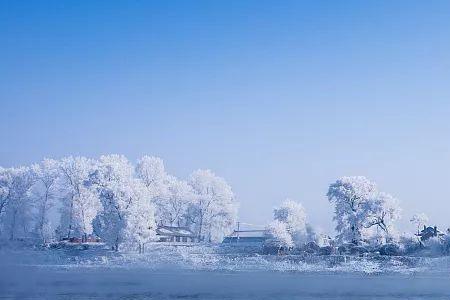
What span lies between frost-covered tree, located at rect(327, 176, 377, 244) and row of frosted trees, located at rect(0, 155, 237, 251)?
22325 millimetres

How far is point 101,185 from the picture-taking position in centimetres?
7556

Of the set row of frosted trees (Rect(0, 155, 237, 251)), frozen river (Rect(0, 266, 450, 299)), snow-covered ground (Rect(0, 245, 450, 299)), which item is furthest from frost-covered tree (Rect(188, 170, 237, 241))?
frozen river (Rect(0, 266, 450, 299))

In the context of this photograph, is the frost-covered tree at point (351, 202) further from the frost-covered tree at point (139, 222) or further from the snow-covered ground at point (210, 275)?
the frost-covered tree at point (139, 222)

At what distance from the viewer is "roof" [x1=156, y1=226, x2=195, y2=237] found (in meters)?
95.6

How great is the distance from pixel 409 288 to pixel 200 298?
16.0 metres

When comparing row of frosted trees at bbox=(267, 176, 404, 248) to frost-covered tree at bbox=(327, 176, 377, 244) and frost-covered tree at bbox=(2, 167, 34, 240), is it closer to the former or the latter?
frost-covered tree at bbox=(327, 176, 377, 244)

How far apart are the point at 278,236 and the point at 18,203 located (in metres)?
36.7

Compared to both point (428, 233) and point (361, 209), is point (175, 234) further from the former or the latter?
point (428, 233)

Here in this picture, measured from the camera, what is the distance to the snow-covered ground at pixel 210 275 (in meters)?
35.4

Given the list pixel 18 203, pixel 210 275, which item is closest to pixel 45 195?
pixel 18 203

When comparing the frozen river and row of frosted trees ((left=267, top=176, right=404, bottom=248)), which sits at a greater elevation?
row of frosted trees ((left=267, top=176, right=404, bottom=248))

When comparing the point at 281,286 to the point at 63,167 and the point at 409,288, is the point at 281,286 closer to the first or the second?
the point at 409,288

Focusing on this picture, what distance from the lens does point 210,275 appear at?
50.7 meters

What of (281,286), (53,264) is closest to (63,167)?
(53,264)
